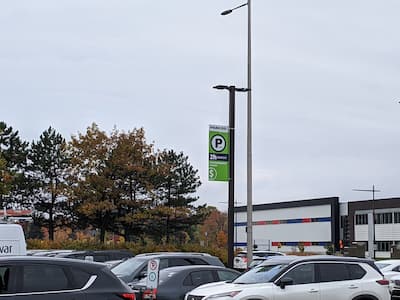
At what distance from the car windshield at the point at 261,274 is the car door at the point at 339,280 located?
893mm

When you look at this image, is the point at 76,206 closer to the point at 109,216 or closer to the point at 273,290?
the point at 109,216

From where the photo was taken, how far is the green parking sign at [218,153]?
2720 centimetres

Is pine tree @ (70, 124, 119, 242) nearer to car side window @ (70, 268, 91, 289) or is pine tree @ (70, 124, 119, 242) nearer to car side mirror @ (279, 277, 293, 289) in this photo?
car side mirror @ (279, 277, 293, 289)

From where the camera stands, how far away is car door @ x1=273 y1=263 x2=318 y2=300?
15625 mm

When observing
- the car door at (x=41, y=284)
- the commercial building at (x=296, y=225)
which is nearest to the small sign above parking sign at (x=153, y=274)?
the car door at (x=41, y=284)

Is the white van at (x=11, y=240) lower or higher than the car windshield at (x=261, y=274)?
higher

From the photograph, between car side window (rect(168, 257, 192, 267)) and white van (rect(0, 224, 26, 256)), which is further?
car side window (rect(168, 257, 192, 267))

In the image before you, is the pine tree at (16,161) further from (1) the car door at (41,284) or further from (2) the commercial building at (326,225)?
(1) the car door at (41,284)

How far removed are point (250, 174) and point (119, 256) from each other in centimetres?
599

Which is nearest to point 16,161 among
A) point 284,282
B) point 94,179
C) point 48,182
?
point 48,182

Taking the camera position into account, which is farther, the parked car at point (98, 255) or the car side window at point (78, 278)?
the parked car at point (98, 255)

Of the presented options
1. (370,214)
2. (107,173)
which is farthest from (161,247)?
(370,214)

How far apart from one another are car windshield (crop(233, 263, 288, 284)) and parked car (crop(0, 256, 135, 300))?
5.32 meters

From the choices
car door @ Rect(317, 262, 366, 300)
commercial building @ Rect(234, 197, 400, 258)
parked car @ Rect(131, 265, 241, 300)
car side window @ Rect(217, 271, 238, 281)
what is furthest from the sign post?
commercial building @ Rect(234, 197, 400, 258)
